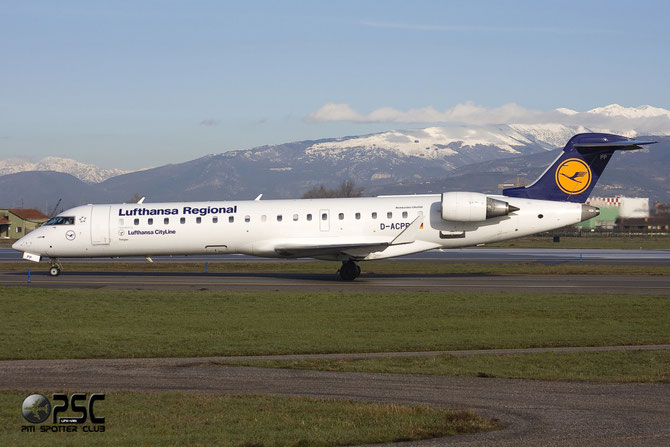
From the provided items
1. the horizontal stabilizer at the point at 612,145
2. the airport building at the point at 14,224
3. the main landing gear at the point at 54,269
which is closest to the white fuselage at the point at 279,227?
the main landing gear at the point at 54,269

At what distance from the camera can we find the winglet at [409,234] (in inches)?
1344

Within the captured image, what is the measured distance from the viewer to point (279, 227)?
35312mm

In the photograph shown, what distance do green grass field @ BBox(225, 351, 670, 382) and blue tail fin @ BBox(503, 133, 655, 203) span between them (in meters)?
18.7

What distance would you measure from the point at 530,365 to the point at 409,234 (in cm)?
1858

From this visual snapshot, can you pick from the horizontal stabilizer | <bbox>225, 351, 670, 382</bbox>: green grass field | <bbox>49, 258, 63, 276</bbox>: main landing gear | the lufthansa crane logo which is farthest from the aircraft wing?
<bbox>225, 351, 670, 382</bbox>: green grass field

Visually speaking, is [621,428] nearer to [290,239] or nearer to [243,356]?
[243,356]

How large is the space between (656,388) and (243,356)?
8.25 meters

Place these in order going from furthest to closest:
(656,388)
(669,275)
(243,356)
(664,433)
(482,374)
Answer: (669,275)
(243,356)
(482,374)
(656,388)
(664,433)

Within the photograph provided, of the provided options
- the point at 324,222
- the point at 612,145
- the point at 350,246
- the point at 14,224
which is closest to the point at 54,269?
the point at 324,222

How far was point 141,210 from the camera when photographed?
3650 centimetres

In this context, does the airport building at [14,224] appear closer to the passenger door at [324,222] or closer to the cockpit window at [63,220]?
the cockpit window at [63,220]

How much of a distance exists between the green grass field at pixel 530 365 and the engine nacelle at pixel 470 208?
664 inches

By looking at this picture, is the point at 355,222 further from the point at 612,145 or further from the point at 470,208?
the point at 612,145

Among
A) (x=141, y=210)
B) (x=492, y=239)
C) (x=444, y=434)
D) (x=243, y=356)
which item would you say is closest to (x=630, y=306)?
(x=492, y=239)
